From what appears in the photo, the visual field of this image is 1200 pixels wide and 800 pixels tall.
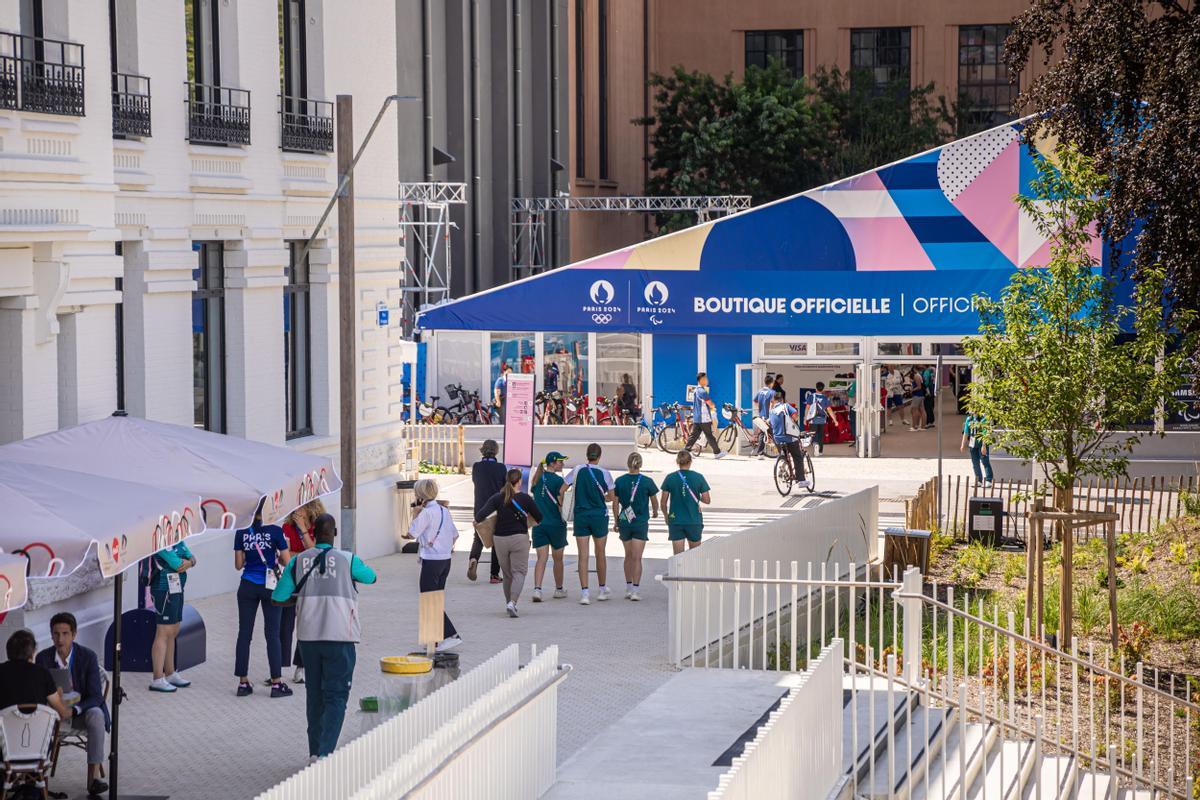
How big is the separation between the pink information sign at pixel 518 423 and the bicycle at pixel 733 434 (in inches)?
381

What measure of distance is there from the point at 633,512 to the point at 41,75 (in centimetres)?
737

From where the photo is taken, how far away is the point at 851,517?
68.7 ft

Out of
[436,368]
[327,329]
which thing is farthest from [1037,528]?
[436,368]

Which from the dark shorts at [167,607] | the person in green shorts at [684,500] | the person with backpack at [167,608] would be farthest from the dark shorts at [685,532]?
the dark shorts at [167,607]

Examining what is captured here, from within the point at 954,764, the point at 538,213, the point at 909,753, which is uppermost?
the point at 538,213

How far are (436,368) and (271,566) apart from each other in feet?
79.9

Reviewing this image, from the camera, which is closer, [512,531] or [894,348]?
[512,531]

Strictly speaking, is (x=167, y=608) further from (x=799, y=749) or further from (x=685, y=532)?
(x=685, y=532)

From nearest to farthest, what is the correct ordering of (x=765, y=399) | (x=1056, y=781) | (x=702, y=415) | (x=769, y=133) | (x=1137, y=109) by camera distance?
1. (x=1056, y=781)
2. (x=1137, y=109)
3. (x=765, y=399)
4. (x=702, y=415)
5. (x=769, y=133)

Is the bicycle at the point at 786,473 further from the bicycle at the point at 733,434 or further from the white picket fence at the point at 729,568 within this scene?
the white picket fence at the point at 729,568

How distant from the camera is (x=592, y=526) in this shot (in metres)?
18.7

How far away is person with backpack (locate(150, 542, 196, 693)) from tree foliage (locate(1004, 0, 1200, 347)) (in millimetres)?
9336

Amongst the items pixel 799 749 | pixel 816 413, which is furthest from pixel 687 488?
pixel 816 413

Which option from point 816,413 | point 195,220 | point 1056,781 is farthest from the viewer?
point 816,413
